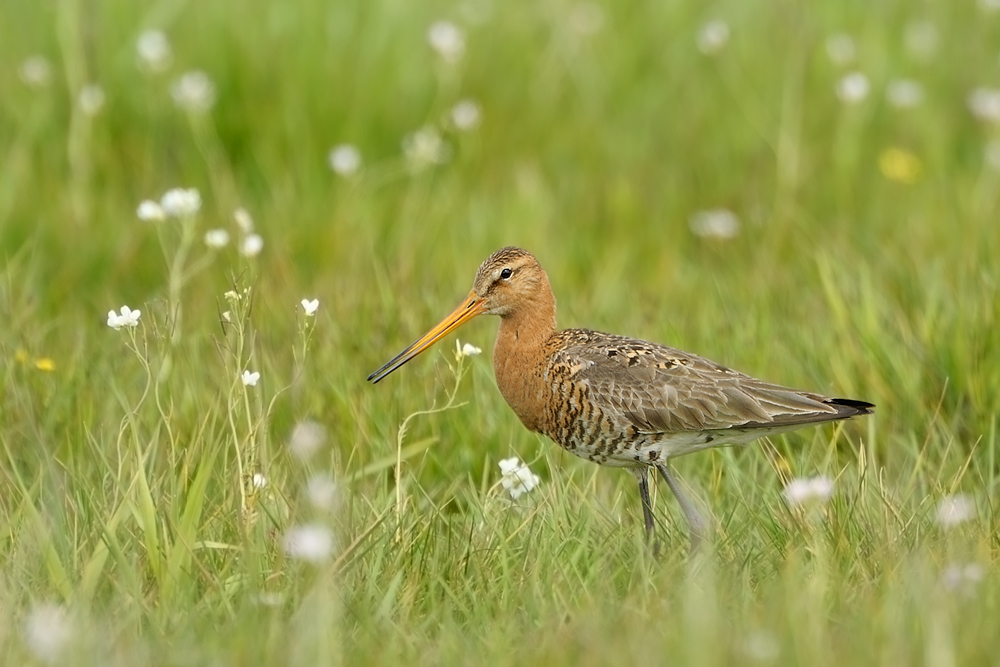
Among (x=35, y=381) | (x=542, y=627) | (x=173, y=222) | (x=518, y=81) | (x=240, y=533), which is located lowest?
(x=542, y=627)

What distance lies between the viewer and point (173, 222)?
22.9ft

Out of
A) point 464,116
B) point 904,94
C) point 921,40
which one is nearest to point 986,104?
point 904,94

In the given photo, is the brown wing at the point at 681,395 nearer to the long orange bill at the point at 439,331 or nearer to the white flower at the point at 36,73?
the long orange bill at the point at 439,331

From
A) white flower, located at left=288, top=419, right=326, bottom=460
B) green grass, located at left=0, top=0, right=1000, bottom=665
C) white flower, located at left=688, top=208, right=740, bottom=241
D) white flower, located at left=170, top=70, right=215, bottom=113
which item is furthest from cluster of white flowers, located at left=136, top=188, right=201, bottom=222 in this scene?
white flower, located at left=688, top=208, right=740, bottom=241

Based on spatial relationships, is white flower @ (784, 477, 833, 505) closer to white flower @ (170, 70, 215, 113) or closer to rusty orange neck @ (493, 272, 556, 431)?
rusty orange neck @ (493, 272, 556, 431)

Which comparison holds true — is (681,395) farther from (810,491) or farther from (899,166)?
(899,166)

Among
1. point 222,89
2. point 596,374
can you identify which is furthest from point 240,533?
point 222,89

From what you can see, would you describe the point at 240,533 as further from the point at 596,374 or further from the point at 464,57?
the point at 464,57

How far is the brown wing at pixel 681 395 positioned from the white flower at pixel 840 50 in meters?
Answer: 4.18

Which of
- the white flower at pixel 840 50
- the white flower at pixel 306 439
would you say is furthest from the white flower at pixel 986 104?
the white flower at pixel 306 439

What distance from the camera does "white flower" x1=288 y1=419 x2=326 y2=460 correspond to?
404 cm

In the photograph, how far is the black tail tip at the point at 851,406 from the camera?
439 centimetres

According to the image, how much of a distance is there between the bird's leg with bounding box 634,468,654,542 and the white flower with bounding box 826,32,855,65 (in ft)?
14.8

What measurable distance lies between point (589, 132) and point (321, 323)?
2946 mm
